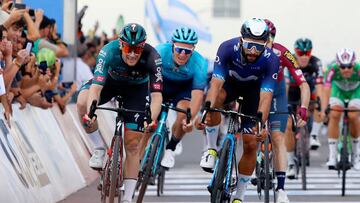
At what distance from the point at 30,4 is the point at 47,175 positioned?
6.49 meters

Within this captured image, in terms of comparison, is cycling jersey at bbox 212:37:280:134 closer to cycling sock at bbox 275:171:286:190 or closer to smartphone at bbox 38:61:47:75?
cycling sock at bbox 275:171:286:190

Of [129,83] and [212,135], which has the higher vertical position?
[129,83]

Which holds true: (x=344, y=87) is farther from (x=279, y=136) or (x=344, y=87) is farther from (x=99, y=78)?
(x=99, y=78)

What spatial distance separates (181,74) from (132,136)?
2.54 m

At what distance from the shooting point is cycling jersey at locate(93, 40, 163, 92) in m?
11.8

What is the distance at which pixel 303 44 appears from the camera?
17.6 m

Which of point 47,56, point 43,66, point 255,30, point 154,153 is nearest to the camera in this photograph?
point 255,30

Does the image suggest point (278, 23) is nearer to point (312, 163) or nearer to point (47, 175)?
point (312, 163)

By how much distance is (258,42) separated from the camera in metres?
11.8

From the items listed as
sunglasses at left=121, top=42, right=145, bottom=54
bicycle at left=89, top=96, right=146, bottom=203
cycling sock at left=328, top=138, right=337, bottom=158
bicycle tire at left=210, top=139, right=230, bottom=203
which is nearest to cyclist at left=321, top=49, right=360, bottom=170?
cycling sock at left=328, top=138, right=337, bottom=158

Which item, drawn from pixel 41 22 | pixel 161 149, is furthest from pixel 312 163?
pixel 161 149

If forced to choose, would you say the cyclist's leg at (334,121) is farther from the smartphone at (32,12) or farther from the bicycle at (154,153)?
the smartphone at (32,12)

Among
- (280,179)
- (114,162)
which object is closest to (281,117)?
(280,179)

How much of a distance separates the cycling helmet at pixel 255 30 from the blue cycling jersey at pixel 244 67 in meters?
0.32
